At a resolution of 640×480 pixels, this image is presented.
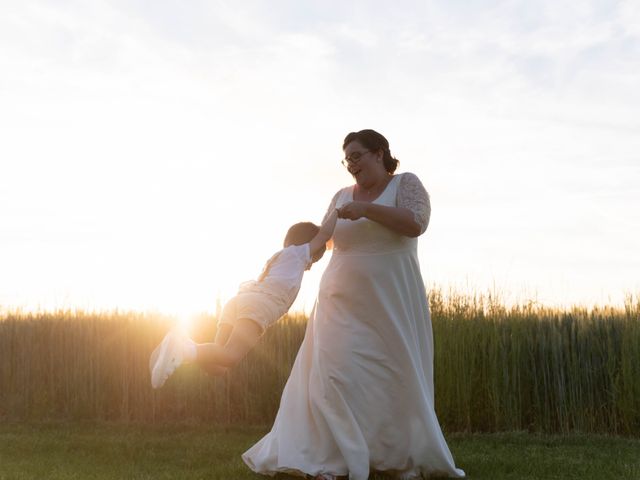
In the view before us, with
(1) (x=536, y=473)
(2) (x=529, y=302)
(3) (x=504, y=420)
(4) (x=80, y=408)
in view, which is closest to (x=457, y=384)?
(3) (x=504, y=420)

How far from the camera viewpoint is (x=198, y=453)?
748 centimetres

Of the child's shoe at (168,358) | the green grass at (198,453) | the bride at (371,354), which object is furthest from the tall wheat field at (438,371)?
the child's shoe at (168,358)

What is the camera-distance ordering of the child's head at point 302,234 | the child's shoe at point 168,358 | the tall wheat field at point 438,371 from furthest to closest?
the tall wheat field at point 438,371
the child's head at point 302,234
the child's shoe at point 168,358

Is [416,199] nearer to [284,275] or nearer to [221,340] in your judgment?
[284,275]

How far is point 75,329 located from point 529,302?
6552 millimetres

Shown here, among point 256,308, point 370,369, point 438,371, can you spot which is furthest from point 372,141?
point 438,371

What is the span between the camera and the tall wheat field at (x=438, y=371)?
9500 mm

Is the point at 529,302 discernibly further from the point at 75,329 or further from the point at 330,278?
the point at 75,329

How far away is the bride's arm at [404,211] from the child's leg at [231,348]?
36.1 inches

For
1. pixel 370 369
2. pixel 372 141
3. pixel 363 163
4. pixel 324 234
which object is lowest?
pixel 370 369

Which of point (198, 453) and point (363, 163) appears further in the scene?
point (198, 453)

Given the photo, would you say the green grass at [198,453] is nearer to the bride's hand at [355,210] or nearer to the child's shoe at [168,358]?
the child's shoe at [168,358]

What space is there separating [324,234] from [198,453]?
11.4 feet

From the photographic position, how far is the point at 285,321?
1053 centimetres
